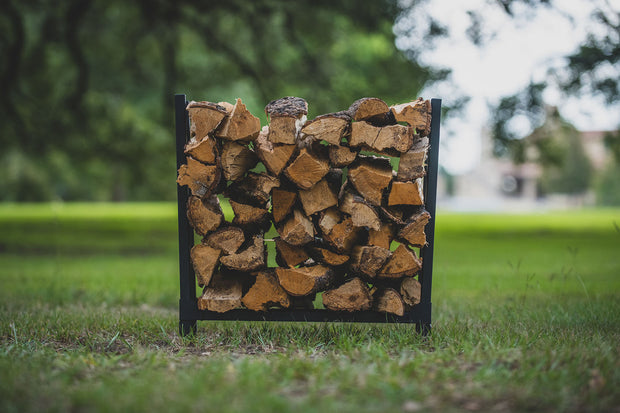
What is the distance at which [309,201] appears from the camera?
2652mm

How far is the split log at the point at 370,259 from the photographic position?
8.73 ft

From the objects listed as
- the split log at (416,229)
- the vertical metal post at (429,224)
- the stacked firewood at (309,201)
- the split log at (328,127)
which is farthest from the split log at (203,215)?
the vertical metal post at (429,224)

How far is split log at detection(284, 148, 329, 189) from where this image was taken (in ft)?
8.30

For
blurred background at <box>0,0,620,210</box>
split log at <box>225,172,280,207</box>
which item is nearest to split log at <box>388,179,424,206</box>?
split log at <box>225,172,280,207</box>

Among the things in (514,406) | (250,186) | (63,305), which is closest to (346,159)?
(250,186)

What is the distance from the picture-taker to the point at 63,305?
3914 mm

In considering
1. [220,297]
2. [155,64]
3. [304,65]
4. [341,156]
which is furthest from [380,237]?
[155,64]

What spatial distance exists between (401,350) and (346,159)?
1.01 m

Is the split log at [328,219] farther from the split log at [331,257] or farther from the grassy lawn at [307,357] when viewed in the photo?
the grassy lawn at [307,357]

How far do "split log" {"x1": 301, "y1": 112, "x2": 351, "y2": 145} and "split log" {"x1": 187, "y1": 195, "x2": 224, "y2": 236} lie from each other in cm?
66

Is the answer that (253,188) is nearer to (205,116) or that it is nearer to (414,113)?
(205,116)

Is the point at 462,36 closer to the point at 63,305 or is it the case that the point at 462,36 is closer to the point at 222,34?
the point at 222,34

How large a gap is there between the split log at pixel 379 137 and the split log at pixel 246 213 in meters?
0.62

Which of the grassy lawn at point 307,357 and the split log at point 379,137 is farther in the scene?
the split log at point 379,137
